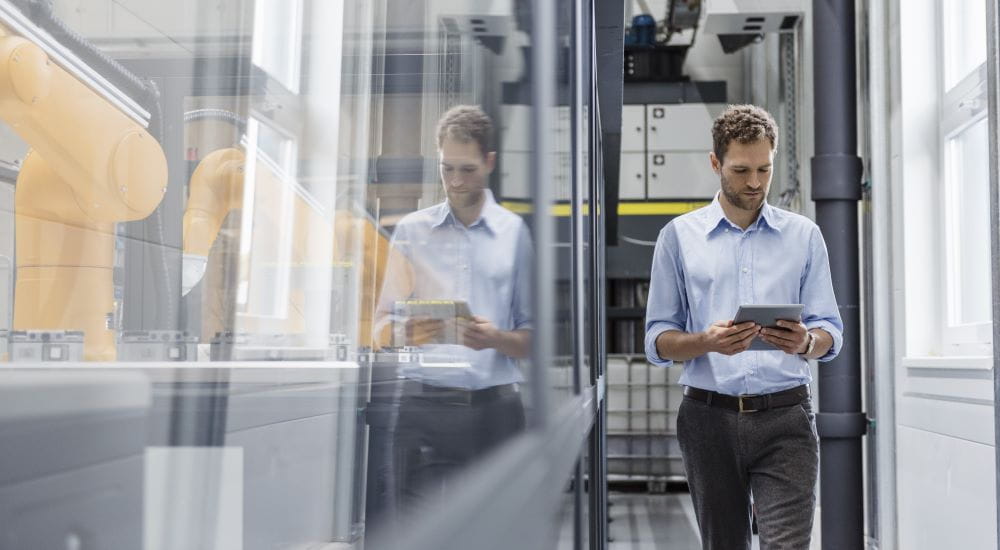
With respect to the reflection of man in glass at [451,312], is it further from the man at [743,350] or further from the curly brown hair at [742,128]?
the curly brown hair at [742,128]

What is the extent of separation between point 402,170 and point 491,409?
0.14 meters

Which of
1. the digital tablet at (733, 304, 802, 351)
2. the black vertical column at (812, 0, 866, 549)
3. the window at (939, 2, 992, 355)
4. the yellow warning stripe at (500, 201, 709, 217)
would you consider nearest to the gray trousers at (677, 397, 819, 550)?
the digital tablet at (733, 304, 802, 351)

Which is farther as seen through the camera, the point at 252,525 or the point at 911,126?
the point at 911,126

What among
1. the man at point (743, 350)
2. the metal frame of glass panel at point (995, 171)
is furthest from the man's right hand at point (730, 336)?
the metal frame of glass panel at point (995, 171)

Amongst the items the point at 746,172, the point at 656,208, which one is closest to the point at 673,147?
the point at 656,208

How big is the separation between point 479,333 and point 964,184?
285 centimetres

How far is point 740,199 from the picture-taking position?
1.93 m

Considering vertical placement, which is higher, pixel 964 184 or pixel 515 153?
pixel 964 184

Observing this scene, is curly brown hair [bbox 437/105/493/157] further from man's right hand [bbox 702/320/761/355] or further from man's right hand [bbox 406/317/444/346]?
man's right hand [bbox 702/320/761/355]

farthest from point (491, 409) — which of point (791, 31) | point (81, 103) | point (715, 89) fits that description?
point (715, 89)

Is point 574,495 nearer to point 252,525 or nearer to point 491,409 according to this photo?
point 252,525

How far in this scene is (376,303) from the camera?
1.64 ft

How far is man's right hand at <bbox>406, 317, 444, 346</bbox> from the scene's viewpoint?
434 millimetres

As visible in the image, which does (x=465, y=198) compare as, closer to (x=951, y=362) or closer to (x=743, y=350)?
(x=743, y=350)
